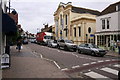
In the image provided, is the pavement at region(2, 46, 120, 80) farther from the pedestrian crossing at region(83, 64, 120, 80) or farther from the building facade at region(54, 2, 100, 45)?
the building facade at region(54, 2, 100, 45)

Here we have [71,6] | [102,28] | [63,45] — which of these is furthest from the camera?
[71,6]

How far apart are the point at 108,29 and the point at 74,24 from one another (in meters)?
12.3

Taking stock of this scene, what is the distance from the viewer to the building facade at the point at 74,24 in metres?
33.5

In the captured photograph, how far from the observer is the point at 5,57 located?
964 cm

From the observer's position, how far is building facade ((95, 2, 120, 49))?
2395 centimetres

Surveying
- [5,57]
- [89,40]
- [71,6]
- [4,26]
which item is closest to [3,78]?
[5,57]

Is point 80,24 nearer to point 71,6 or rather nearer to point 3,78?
point 71,6

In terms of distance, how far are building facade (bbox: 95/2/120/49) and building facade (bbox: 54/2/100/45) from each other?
1.90 meters

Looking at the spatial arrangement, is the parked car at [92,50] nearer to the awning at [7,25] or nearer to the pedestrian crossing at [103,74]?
the pedestrian crossing at [103,74]

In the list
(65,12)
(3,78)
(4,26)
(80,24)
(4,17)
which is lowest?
(3,78)

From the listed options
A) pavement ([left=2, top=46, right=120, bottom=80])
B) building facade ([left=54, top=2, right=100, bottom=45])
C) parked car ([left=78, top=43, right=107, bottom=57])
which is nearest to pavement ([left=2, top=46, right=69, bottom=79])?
pavement ([left=2, top=46, right=120, bottom=80])

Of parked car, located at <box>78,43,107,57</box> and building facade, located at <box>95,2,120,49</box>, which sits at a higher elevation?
building facade, located at <box>95,2,120,49</box>

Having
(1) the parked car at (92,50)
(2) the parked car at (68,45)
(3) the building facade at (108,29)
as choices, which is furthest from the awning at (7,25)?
(3) the building facade at (108,29)

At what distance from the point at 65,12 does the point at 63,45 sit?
18977 millimetres
